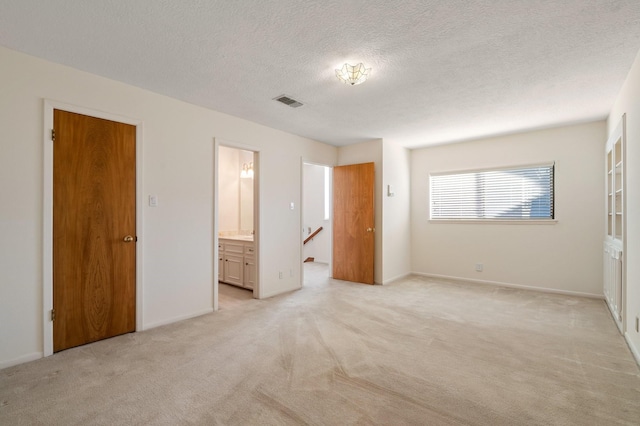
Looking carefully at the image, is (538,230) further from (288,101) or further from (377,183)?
(288,101)

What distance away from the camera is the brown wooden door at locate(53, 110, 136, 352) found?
263 centimetres

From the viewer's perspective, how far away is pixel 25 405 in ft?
6.24

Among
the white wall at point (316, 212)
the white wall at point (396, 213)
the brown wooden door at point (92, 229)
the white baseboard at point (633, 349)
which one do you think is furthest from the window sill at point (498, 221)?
the brown wooden door at point (92, 229)

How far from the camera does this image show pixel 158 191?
3.25 meters

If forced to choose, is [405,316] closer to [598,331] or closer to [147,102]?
[598,331]

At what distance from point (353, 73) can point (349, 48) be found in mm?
286

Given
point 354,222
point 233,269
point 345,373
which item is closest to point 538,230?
point 354,222

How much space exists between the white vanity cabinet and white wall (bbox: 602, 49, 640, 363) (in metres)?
4.05

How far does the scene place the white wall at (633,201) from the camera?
2441 mm

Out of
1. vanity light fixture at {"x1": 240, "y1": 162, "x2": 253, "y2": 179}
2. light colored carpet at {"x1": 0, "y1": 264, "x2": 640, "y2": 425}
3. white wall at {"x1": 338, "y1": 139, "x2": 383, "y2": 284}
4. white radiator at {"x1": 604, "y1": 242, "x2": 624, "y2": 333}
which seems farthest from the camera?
vanity light fixture at {"x1": 240, "y1": 162, "x2": 253, "y2": 179}

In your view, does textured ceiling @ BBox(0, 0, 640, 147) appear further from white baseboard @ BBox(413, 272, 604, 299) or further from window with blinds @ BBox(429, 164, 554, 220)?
white baseboard @ BBox(413, 272, 604, 299)

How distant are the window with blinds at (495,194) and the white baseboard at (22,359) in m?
5.68

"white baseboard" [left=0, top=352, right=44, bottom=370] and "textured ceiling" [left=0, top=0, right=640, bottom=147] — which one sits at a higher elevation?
"textured ceiling" [left=0, top=0, right=640, bottom=147]

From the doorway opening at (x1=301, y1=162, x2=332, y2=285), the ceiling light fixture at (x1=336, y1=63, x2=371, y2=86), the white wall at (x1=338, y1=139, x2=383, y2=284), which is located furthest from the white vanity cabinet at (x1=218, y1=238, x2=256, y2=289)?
the ceiling light fixture at (x1=336, y1=63, x2=371, y2=86)
